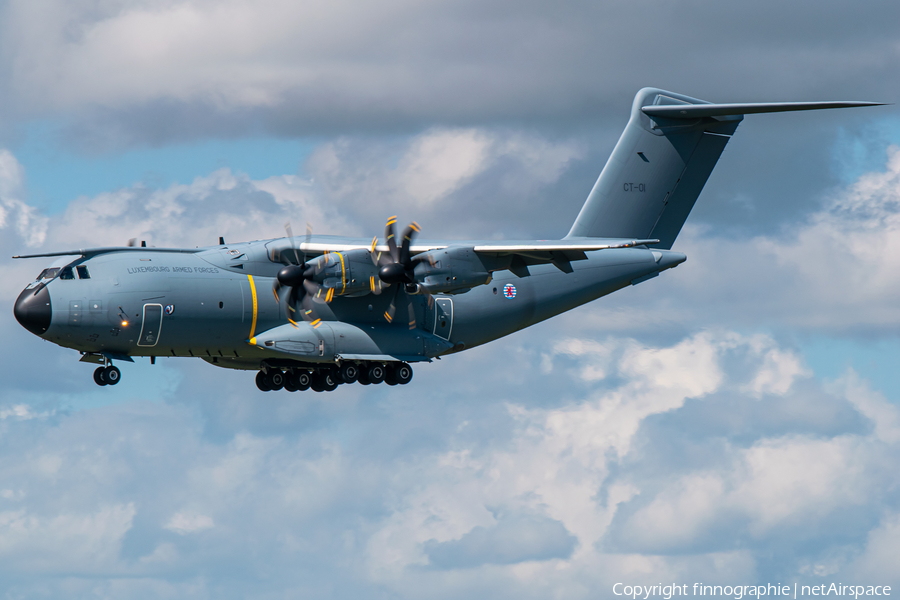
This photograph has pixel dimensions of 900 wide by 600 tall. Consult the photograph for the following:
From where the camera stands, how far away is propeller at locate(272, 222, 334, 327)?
102 ft

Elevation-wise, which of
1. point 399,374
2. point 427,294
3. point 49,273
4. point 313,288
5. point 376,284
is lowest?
point 49,273

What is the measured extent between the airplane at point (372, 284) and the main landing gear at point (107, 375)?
4 cm

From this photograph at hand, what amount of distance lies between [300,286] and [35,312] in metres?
6.89

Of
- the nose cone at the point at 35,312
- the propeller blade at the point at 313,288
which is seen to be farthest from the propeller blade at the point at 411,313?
the nose cone at the point at 35,312

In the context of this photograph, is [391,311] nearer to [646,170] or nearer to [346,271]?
[346,271]

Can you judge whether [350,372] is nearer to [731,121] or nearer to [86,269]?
[86,269]

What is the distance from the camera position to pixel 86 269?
29500mm

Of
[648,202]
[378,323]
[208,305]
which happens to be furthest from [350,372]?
[648,202]

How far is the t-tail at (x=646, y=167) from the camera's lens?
1425 inches

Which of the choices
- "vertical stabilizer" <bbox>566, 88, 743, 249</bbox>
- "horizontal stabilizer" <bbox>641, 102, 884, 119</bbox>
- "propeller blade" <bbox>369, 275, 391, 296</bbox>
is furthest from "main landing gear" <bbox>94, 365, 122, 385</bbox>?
"horizontal stabilizer" <bbox>641, 102, 884, 119</bbox>

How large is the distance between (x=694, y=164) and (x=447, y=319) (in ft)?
31.3

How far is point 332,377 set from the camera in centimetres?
3306

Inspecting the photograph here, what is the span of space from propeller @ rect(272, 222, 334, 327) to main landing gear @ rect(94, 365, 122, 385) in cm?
465

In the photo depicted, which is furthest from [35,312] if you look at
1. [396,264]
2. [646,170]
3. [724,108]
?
[724,108]
